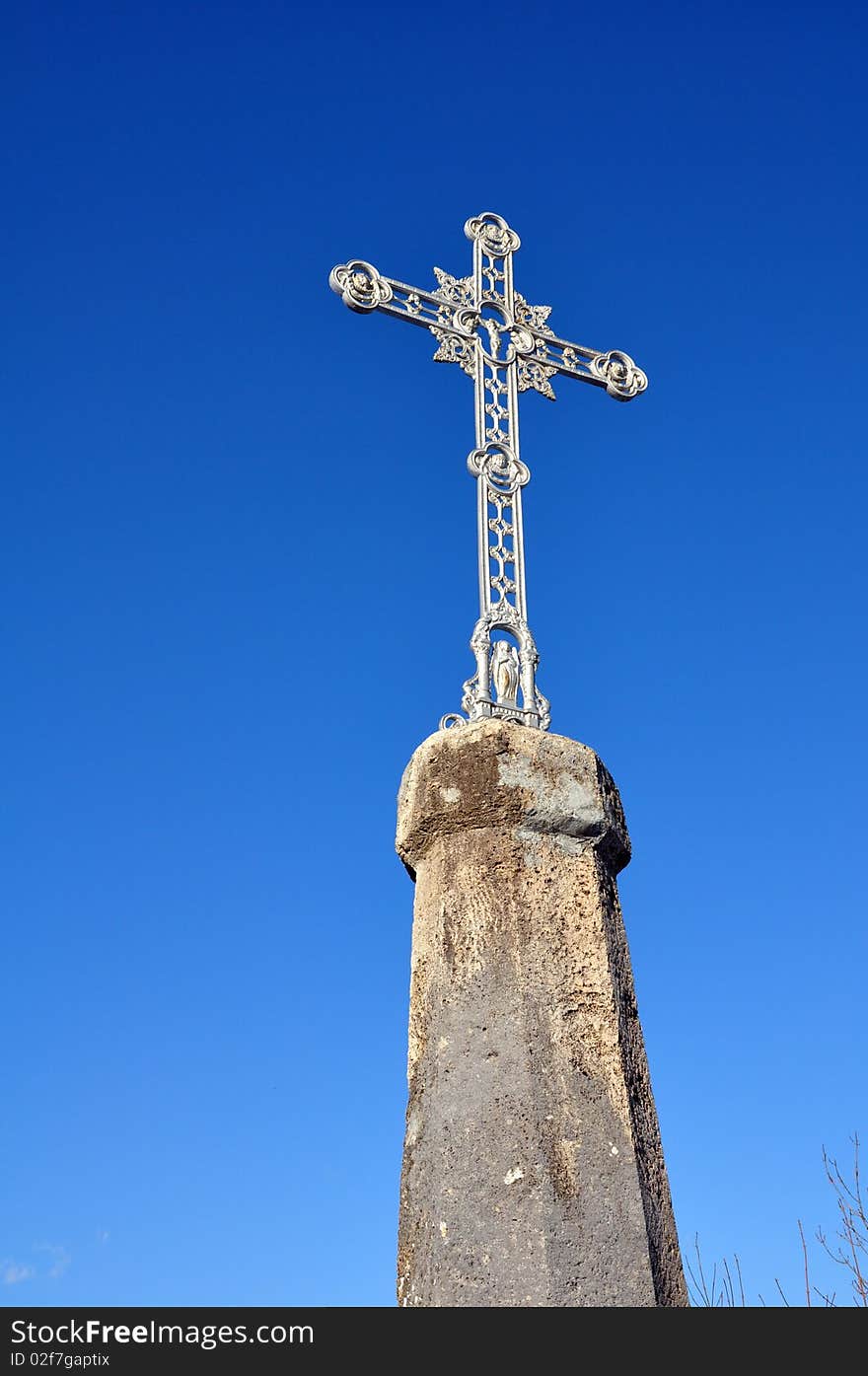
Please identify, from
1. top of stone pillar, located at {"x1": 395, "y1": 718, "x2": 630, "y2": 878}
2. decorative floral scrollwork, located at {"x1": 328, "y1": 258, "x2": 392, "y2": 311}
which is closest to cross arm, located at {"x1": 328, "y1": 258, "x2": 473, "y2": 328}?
decorative floral scrollwork, located at {"x1": 328, "y1": 258, "x2": 392, "y2": 311}

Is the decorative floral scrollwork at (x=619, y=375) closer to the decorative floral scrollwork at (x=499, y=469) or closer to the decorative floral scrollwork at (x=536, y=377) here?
the decorative floral scrollwork at (x=536, y=377)

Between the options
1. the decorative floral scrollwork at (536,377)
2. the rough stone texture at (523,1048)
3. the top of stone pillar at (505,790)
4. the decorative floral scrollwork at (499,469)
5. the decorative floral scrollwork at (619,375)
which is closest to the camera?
the rough stone texture at (523,1048)

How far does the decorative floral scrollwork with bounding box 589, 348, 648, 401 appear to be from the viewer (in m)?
5.32

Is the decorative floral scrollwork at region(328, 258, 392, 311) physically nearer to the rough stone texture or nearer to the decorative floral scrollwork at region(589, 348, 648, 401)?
the decorative floral scrollwork at region(589, 348, 648, 401)

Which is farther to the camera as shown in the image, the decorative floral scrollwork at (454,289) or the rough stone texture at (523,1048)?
the decorative floral scrollwork at (454,289)

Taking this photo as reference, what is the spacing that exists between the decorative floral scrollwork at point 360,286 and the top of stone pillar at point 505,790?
1617 millimetres

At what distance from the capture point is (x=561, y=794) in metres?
3.88

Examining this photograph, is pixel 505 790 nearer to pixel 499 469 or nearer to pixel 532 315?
pixel 499 469

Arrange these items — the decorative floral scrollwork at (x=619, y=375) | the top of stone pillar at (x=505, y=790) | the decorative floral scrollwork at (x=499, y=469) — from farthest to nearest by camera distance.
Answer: the decorative floral scrollwork at (x=619, y=375) < the decorative floral scrollwork at (x=499, y=469) < the top of stone pillar at (x=505, y=790)

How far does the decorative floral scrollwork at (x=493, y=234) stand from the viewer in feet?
16.6

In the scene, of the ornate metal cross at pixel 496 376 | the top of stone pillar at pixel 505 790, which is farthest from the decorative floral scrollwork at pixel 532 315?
the top of stone pillar at pixel 505 790

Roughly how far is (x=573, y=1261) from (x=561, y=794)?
123 cm
